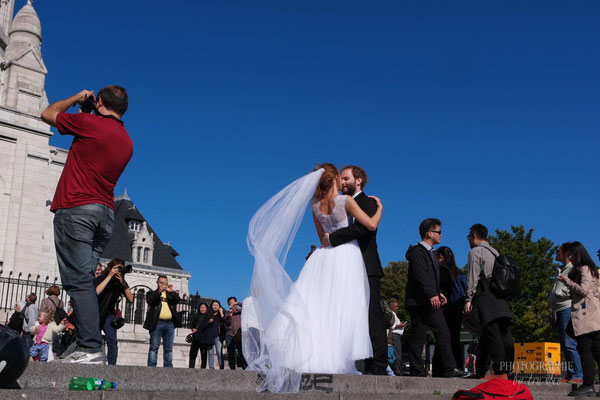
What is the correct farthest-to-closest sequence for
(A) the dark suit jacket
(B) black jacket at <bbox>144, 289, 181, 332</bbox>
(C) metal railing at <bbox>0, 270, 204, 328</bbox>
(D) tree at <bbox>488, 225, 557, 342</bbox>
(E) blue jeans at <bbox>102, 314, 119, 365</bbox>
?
(D) tree at <bbox>488, 225, 557, 342</bbox> < (C) metal railing at <bbox>0, 270, 204, 328</bbox> < (B) black jacket at <bbox>144, 289, 181, 332</bbox> < (E) blue jeans at <bbox>102, 314, 119, 365</bbox> < (A) the dark suit jacket

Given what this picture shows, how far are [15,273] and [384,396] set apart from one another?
2794 cm

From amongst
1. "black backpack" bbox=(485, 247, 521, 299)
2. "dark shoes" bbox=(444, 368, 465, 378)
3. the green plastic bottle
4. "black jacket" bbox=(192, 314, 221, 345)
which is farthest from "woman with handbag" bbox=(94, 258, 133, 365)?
"black jacket" bbox=(192, 314, 221, 345)

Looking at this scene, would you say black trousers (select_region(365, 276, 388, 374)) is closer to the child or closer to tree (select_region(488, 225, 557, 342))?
the child

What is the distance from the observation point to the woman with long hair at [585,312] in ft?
25.3

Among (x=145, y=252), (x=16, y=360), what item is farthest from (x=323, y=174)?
(x=145, y=252)

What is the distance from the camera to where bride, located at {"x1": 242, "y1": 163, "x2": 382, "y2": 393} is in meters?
5.55

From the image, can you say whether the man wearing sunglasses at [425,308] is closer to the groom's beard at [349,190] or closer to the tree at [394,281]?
the groom's beard at [349,190]

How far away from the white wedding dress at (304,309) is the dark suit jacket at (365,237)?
115 millimetres

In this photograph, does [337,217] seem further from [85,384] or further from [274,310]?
[85,384]

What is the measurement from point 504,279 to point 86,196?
5.34 m

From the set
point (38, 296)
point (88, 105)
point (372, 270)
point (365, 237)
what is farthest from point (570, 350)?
point (38, 296)

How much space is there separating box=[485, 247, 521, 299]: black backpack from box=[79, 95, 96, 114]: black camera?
5.41 metres

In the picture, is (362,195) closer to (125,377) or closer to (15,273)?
(125,377)

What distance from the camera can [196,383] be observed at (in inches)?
199
